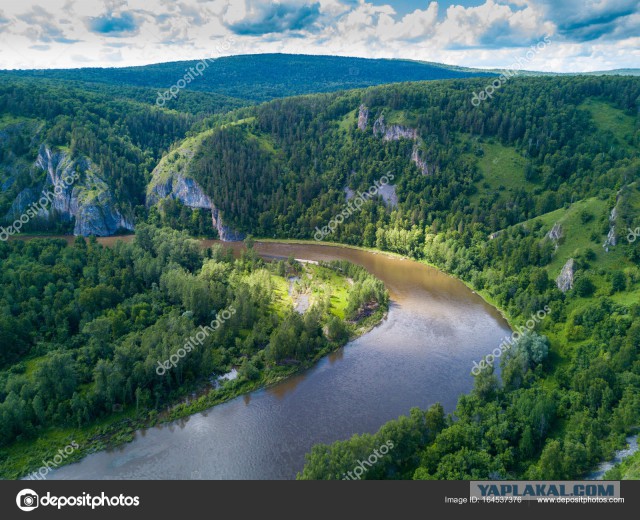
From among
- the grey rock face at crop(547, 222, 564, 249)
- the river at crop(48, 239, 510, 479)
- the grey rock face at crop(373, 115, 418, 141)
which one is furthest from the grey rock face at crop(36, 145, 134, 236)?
the grey rock face at crop(547, 222, 564, 249)

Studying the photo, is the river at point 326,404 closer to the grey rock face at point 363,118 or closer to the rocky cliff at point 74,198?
the grey rock face at point 363,118

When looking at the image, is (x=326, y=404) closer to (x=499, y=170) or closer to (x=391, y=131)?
(x=499, y=170)

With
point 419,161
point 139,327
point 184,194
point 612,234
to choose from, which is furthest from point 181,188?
point 612,234

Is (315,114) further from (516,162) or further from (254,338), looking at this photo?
(254,338)

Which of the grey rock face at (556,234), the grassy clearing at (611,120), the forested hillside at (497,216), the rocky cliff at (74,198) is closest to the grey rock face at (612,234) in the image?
the forested hillside at (497,216)

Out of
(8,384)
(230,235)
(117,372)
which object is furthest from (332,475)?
(230,235)

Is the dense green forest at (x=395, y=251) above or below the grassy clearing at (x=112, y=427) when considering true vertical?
above

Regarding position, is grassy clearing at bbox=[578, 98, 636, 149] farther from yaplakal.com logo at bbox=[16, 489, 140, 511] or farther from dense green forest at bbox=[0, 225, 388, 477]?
yaplakal.com logo at bbox=[16, 489, 140, 511]
